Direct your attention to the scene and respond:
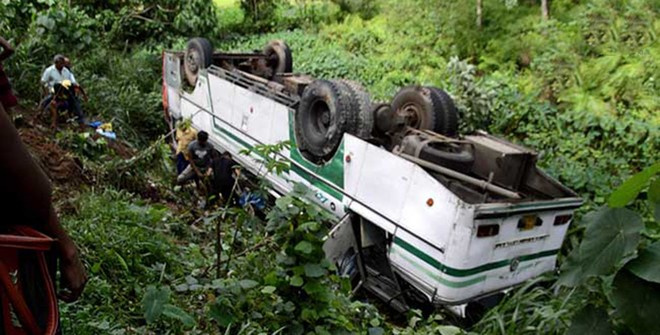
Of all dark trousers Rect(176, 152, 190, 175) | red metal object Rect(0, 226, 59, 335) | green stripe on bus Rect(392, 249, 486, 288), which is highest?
red metal object Rect(0, 226, 59, 335)

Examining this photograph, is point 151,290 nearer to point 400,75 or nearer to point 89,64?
point 89,64

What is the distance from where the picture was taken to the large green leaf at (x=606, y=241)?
130cm

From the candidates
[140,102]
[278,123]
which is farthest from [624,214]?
[140,102]

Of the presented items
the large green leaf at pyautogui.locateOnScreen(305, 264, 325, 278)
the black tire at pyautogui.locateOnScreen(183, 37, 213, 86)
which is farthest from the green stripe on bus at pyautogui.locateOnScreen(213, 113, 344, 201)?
the black tire at pyautogui.locateOnScreen(183, 37, 213, 86)

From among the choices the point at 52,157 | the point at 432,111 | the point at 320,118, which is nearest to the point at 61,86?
the point at 52,157

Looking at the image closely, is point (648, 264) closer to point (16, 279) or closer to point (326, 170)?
point (16, 279)

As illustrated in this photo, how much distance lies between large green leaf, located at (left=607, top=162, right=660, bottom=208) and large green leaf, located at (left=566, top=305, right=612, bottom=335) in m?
0.28

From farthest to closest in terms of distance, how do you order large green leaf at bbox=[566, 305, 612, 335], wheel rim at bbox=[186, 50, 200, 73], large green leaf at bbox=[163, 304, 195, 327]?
1. wheel rim at bbox=[186, 50, 200, 73]
2. large green leaf at bbox=[163, 304, 195, 327]
3. large green leaf at bbox=[566, 305, 612, 335]

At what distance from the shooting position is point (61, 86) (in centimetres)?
745

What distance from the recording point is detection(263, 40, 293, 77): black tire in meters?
8.80

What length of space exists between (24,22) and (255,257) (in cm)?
874

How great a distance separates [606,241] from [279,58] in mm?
7958

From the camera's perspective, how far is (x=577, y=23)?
11.4 metres

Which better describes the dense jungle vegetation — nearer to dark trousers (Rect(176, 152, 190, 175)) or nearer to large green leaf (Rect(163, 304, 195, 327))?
large green leaf (Rect(163, 304, 195, 327))
